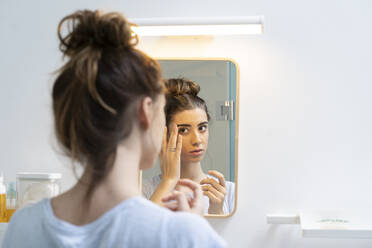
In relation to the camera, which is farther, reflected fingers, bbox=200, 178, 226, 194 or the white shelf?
Answer: reflected fingers, bbox=200, 178, 226, 194

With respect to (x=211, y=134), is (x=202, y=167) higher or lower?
lower

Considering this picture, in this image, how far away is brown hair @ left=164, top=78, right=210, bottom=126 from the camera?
1.40 meters

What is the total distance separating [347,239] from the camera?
4.56ft

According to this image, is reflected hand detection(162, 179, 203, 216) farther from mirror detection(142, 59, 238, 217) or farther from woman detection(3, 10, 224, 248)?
mirror detection(142, 59, 238, 217)

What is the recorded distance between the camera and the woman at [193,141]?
4.58 feet

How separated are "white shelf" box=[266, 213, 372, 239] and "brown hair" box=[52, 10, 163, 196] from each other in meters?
0.78

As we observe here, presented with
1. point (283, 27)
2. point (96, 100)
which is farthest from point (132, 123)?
point (283, 27)

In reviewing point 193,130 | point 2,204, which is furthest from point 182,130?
point 2,204

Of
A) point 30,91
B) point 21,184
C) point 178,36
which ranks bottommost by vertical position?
point 21,184

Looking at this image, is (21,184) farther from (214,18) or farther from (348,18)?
(348,18)

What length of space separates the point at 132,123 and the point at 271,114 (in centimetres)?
80

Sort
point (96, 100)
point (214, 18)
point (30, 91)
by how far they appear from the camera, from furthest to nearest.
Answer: point (30, 91) → point (214, 18) → point (96, 100)

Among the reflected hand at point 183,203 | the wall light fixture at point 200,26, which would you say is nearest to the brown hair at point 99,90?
the reflected hand at point 183,203

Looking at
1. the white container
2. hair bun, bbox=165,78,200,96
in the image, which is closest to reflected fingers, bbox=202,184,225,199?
hair bun, bbox=165,78,200,96
